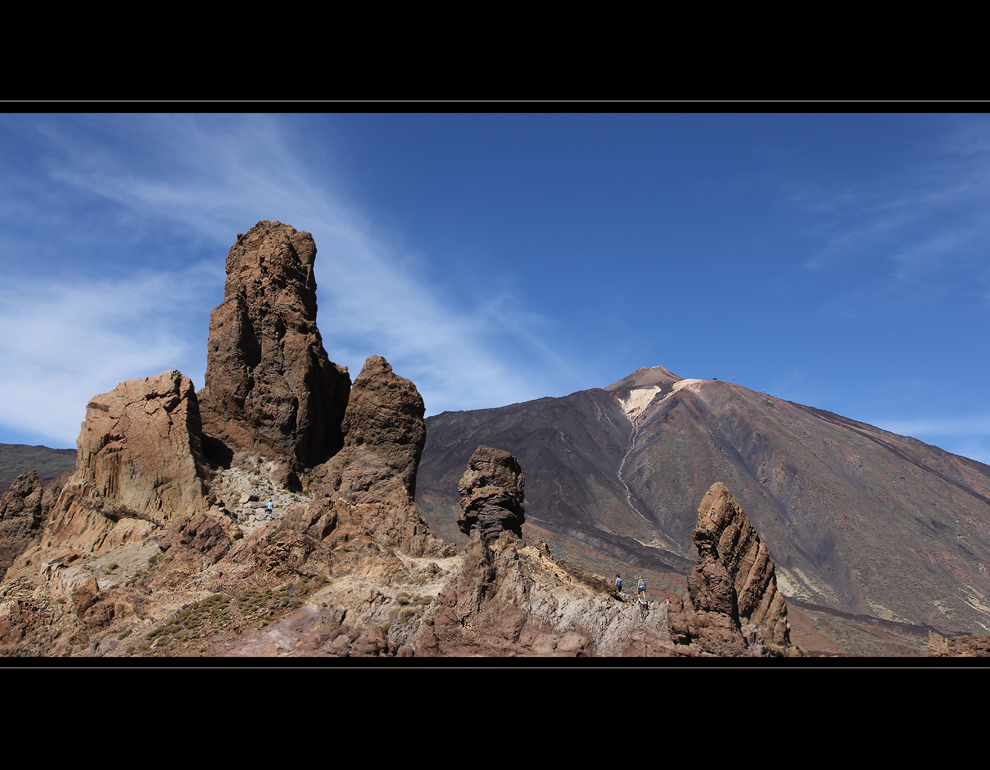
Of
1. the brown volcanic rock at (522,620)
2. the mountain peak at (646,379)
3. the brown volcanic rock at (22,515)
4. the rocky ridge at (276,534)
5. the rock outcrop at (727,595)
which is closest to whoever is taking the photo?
the brown volcanic rock at (522,620)

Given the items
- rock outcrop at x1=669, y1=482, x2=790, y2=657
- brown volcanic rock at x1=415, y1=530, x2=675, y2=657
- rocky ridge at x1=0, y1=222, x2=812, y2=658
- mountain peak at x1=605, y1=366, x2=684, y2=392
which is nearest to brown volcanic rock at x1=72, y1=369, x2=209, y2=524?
rocky ridge at x1=0, y1=222, x2=812, y2=658

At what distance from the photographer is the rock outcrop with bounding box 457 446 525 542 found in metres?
20.4

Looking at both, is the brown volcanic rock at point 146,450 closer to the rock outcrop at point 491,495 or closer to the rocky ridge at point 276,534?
the rocky ridge at point 276,534

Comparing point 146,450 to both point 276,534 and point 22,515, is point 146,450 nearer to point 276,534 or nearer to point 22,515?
point 22,515

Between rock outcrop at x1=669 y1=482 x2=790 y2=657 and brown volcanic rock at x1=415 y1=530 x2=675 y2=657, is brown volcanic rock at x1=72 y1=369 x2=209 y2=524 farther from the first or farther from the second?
rock outcrop at x1=669 y1=482 x2=790 y2=657

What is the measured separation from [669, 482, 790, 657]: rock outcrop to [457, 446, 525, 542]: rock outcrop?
245 inches

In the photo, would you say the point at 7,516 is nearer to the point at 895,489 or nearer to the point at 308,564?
the point at 308,564

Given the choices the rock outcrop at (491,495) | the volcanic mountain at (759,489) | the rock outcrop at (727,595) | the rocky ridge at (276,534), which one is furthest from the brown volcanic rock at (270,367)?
the volcanic mountain at (759,489)

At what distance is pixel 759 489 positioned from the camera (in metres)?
95.5

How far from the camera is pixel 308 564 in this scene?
15.1m

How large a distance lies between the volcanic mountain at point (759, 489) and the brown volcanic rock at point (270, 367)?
34.9 meters

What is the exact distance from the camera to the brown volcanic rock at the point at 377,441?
24.1 m

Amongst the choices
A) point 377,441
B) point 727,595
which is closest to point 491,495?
point 377,441
